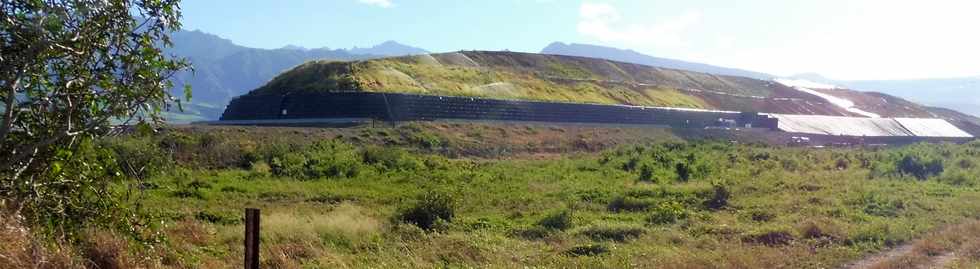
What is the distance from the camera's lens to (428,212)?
574 inches

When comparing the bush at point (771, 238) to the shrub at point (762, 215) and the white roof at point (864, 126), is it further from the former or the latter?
the white roof at point (864, 126)

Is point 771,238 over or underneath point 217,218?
over

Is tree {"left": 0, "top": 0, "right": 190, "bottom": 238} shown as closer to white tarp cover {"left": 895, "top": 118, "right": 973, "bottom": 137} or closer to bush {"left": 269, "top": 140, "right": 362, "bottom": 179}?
bush {"left": 269, "top": 140, "right": 362, "bottom": 179}

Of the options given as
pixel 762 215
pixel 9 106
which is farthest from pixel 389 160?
pixel 9 106

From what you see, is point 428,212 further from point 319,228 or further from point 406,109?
point 406,109

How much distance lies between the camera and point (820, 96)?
92250mm

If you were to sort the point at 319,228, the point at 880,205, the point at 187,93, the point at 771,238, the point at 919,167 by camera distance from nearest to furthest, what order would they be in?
the point at 187,93
the point at 319,228
the point at 771,238
the point at 880,205
the point at 919,167

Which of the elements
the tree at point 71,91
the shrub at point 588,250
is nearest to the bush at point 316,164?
the shrub at point 588,250

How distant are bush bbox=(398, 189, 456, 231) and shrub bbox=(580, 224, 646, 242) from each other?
106 inches

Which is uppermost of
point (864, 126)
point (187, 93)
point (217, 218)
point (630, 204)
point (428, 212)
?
point (187, 93)

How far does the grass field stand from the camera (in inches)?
422

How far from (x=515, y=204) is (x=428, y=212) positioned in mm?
4550

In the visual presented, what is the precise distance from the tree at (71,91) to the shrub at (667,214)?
35.9 ft

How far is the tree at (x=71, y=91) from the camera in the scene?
6.13 m
